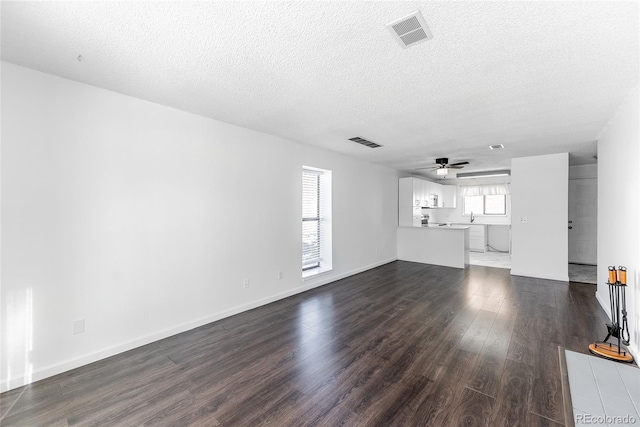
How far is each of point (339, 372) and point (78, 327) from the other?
241cm

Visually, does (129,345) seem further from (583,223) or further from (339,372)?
(583,223)

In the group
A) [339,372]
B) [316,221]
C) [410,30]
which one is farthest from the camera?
[316,221]

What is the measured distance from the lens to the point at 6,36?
1861mm

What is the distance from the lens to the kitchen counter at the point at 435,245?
6.55 meters

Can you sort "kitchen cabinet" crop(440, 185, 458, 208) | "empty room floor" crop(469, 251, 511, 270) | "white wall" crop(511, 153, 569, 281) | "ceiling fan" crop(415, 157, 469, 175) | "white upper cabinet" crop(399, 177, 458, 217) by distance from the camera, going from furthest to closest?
"kitchen cabinet" crop(440, 185, 458, 208), "white upper cabinet" crop(399, 177, 458, 217), "empty room floor" crop(469, 251, 511, 270), "ceiling fan" crop(415, 157, 469, 175), "white wall" crop(511, 153, 569, 281)

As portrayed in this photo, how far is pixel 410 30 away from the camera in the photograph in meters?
1.75

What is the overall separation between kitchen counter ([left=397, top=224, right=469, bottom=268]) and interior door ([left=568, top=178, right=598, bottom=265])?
2598mm

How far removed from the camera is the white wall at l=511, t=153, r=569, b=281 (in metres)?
5.34

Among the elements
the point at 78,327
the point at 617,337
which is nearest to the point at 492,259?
the point at 617,337

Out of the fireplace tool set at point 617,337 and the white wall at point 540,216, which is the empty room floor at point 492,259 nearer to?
the white wall at point 540,216

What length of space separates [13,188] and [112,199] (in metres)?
0.66

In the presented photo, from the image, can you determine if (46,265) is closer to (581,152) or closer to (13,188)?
(13,188)

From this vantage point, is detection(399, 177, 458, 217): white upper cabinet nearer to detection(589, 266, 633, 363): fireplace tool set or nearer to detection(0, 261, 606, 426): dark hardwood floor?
detection(0, 261, 606, 426): dark hardwood floor

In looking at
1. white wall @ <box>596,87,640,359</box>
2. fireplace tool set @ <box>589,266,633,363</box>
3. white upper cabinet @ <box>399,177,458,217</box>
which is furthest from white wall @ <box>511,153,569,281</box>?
fireplace tool set @ <box>589,266,633,363</box>
